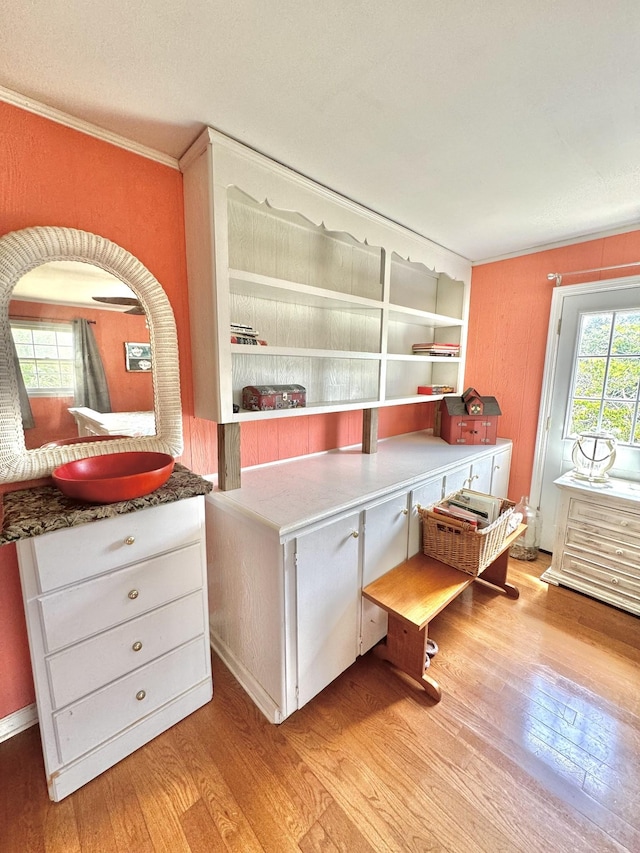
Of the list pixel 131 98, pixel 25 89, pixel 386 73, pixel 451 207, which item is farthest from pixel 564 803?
pixel 25 89

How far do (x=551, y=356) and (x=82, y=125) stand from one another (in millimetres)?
2819

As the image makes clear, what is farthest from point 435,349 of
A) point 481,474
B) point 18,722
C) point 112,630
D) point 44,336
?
point 18,722

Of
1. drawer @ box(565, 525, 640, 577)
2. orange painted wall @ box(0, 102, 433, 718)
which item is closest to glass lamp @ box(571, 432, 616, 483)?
drawer @ box(565, 525, 640, 577)

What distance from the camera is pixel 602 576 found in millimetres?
2062

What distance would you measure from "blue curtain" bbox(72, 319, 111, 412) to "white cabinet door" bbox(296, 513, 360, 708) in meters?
0.95

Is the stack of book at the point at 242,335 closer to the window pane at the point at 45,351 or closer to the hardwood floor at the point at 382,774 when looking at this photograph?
the window pane at the point at 45,351

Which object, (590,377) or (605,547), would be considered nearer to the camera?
(605,547)

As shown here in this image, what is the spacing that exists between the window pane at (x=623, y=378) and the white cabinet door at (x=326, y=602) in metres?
2.00

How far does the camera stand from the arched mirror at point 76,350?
45.6 inches

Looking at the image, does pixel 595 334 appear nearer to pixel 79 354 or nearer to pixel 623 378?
pixel 623 378

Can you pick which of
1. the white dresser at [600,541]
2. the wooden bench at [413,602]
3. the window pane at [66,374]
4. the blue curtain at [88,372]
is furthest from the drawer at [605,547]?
the window pane at [66,374]

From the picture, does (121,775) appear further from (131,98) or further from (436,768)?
(131,98)

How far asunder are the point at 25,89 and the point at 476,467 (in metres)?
2.66

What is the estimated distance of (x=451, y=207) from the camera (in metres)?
1.82
